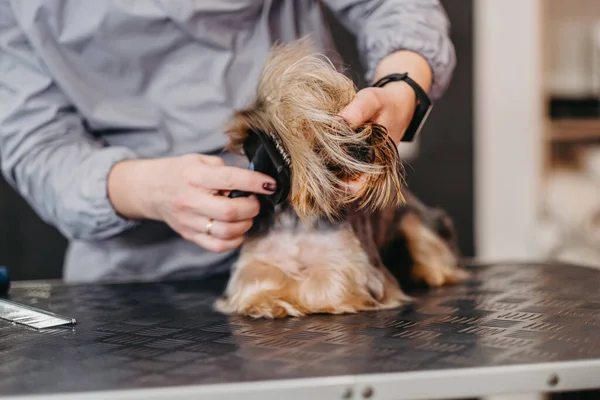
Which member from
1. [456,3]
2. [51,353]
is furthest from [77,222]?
[456,3]

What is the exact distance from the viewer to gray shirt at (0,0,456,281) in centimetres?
143

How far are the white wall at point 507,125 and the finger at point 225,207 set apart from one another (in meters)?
2.31

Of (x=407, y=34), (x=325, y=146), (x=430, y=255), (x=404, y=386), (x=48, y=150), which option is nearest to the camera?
(x=404, y=386)

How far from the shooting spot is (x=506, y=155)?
10.9 ft

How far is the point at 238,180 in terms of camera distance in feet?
Result: 3.67

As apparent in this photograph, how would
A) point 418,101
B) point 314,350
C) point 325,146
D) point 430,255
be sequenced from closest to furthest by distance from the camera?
point 314,350
point 325,146
point 418,101
point 430,255

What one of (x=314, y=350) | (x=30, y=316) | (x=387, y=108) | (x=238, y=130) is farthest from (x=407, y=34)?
(x=30, y=316)

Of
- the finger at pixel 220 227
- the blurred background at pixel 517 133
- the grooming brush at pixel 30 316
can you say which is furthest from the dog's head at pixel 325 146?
the blurred background at pixel 517 133

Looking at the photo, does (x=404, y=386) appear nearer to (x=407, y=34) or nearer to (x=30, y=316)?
(x=30, y=316)

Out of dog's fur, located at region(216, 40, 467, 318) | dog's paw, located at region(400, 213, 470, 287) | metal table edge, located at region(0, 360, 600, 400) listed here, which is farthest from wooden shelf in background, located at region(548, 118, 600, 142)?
metal table edge, located at region(0, 360, 600, 400)

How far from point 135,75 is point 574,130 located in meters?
2.17

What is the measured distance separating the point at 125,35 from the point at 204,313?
571 mm

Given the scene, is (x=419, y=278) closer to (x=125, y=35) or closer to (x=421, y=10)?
(x=421, y=10)

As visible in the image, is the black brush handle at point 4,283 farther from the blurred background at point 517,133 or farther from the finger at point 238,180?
the blurred background at point 517,133
